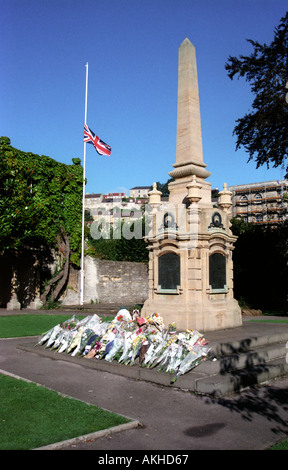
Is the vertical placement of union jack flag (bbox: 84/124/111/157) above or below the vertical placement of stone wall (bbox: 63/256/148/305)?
above

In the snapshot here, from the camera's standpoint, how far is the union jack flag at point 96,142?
2531cm

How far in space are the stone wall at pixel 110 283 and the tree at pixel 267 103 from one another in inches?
524

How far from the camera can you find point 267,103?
1989 cm

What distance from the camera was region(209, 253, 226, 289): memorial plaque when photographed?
11.1 m

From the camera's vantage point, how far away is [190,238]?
10.7 metres

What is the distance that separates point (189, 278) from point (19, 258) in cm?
1701

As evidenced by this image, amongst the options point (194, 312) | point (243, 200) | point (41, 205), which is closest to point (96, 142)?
point (41, 205)

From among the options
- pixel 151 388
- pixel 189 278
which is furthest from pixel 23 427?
pixel 189 278

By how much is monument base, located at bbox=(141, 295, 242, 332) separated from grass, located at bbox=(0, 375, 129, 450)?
427cm

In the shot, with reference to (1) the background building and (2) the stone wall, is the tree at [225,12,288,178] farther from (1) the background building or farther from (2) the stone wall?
(1) the background building

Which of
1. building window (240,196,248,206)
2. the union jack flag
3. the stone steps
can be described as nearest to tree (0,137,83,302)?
the union jack flag

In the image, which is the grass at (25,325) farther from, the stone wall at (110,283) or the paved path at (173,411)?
the stone wall at (110,283)

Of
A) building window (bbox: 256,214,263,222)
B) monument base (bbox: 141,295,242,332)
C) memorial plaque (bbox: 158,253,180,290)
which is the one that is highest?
building window (bbox: 256,214,263,222)
